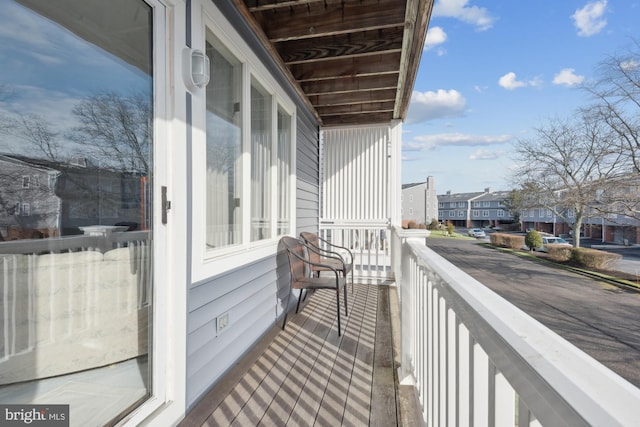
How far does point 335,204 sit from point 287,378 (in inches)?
141

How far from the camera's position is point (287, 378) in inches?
80.1

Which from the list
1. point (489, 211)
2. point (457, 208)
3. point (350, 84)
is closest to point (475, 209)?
point (489, 211)

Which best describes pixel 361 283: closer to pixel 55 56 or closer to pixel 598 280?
pixel 55 56

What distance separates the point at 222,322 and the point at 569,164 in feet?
75.4

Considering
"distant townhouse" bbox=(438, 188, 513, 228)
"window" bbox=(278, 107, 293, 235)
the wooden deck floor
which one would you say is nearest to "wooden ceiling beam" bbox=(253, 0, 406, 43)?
"window" bbox=(278, 107, 293, 235)

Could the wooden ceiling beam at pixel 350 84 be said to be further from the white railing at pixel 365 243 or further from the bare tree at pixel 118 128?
the bare tree at pixel 118 128

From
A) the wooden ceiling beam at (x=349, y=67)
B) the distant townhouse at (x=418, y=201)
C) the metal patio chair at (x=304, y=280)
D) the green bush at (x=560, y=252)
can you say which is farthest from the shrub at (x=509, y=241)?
the wooden ceiling beam at (x=349, y=67)

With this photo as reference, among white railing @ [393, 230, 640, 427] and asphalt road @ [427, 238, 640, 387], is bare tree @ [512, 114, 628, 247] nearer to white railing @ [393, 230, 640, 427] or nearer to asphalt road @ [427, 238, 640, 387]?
asphalt road @ [427, 238, 640, 387]

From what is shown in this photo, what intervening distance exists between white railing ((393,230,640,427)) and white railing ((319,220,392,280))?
11.2ft

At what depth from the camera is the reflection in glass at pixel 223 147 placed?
1950mm

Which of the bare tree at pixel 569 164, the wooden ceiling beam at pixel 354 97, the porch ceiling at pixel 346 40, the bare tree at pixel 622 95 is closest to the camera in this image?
the porch ceiling at pixel 346 40

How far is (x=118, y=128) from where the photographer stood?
129 centimetres

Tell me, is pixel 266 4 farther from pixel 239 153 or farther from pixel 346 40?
pixel 239 153

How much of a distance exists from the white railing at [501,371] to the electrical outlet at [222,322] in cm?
128
